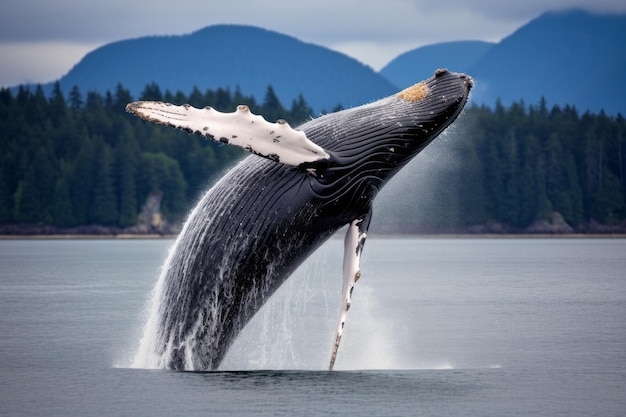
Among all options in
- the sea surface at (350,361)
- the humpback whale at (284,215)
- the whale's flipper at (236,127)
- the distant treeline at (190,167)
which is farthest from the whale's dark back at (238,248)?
the distant treeline at (190,167)

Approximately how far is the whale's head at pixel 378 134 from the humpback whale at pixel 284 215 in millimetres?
10

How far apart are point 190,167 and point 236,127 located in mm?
119599

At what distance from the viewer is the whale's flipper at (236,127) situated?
1116cm

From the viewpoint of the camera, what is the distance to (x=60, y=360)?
15.1m

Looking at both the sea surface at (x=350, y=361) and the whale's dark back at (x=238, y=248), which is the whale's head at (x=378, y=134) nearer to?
the whale's dark back at (x=238, y=248)

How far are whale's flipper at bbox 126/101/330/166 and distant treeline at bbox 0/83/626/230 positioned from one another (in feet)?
350

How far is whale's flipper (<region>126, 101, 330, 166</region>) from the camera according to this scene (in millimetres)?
11156

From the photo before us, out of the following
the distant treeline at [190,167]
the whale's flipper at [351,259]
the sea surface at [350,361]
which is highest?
the whale's flipper at [351,259]

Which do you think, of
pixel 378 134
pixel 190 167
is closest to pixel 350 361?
pixel 378 134

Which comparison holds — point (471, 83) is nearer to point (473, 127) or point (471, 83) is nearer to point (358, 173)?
point (358, 173)

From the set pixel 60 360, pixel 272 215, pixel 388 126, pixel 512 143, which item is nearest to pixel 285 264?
pixel 272 215

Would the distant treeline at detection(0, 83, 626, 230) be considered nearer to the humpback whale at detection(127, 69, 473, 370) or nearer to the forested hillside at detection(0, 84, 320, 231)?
the forested hillside at detection(0, 84, 320, 231)

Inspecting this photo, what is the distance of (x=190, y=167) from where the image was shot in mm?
130125

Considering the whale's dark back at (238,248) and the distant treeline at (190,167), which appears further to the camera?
the distant treeline at (190,167)
